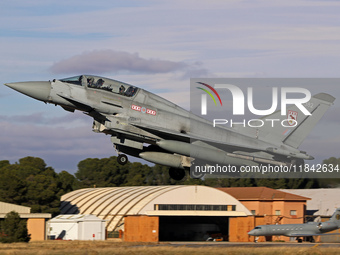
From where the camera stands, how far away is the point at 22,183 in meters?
83.6

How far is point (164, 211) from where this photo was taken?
7569 cm

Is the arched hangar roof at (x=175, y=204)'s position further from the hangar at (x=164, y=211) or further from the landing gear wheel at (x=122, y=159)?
the landing gear wheel at (x=122, y=159)

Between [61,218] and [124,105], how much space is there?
46.8 m

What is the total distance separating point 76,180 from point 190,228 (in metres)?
49.6

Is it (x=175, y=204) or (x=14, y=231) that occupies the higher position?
(x=175, y=204)

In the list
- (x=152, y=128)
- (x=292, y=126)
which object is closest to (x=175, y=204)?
(x=292, y=126)

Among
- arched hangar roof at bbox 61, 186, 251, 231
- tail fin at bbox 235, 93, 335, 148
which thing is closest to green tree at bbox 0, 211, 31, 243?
arched hangar roof at bbox 61, 186, 251, 231

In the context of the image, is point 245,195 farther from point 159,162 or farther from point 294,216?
point 159,162

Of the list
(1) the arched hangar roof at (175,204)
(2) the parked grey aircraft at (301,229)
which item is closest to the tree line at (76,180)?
(1) the arched hangar roof at (175,204)

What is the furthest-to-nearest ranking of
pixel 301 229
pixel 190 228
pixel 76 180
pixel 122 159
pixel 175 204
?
pixel 76 180 < pixel 190 228 < pixel 175 204 < pixel 301 229 < pixel 122 159

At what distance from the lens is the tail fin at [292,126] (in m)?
37.0

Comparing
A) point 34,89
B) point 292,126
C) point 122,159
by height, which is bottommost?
point 122,159

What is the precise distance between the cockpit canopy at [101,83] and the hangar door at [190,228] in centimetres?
5296

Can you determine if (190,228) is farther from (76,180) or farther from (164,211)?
(76,180)
